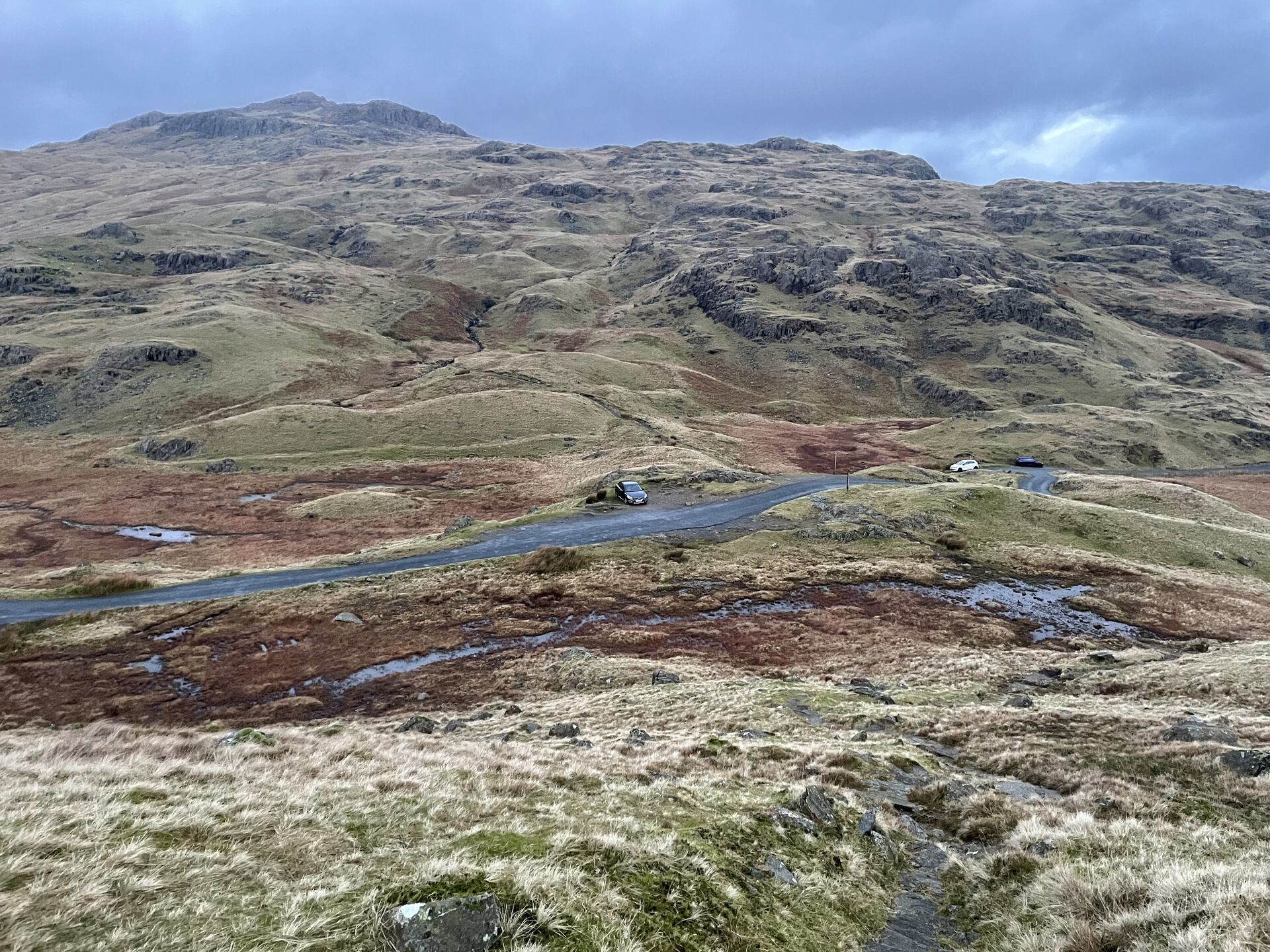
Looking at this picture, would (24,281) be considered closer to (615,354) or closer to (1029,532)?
(615,354)

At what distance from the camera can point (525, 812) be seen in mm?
10336

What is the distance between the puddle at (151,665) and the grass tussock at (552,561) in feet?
64.2

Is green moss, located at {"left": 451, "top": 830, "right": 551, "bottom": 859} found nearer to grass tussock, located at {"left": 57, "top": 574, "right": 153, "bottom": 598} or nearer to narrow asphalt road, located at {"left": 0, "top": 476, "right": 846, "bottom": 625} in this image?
narrow asphalt road, located at {"left": 0, "top": 476, "right": 846, "bottom": 625}

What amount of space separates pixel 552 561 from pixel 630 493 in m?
16.7

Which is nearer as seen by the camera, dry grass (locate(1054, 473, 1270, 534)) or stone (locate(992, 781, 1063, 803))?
stone (locate(992, 781, 1063, 803))

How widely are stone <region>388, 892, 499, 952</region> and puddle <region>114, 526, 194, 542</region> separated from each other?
65.3 m

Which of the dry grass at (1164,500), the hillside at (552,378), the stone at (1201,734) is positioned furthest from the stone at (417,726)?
the dry grass at (1164,500)

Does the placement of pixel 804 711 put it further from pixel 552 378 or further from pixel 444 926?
pixel 552 378

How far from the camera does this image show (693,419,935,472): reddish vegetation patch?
281ft

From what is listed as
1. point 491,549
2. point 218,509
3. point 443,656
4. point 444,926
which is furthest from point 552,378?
point 444,926

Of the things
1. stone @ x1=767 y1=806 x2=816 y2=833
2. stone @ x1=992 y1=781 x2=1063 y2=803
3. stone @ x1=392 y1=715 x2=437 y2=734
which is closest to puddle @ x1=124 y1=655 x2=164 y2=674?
stone @ x1=392 y1=715 x2=437 y2=734

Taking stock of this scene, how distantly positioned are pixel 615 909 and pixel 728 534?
41232 millimetres

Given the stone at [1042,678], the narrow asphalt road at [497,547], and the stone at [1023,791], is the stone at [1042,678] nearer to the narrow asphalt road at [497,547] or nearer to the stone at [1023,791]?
the stone at [1023,791]

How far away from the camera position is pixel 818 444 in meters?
98.9
